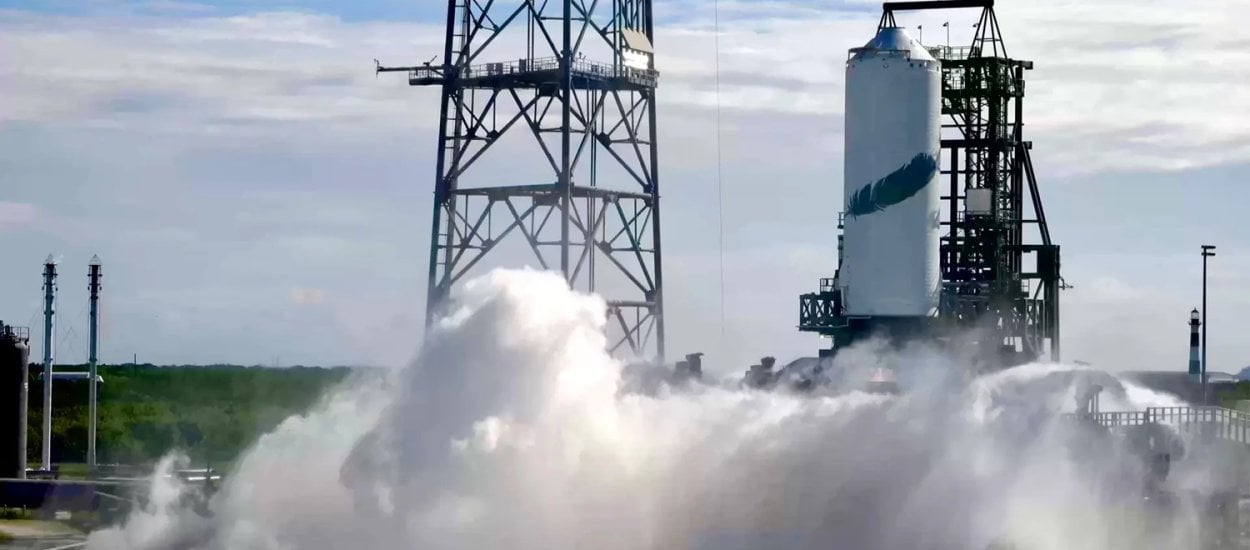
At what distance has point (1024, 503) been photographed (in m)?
54.6

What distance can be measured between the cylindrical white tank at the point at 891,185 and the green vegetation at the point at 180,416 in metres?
28.7

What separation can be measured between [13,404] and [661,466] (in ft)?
144

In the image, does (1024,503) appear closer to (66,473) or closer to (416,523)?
(416,523)

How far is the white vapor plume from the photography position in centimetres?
5400

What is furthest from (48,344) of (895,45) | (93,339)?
(895,45)

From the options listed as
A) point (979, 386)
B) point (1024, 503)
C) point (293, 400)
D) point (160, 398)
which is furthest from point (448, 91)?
point (160, 398)

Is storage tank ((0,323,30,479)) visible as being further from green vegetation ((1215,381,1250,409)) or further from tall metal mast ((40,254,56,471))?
green vegetation ((1215,381,1250,409))

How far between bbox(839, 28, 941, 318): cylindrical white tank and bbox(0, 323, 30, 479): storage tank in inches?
1536

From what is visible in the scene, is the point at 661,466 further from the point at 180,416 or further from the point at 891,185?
the point at 180,416

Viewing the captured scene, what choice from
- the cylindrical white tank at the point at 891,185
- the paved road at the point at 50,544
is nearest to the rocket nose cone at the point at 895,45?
the cylindrical white tank at the point at 891,185

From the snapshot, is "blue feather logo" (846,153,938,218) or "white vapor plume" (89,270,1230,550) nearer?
"white vapor plume" (89,270,1230,550)

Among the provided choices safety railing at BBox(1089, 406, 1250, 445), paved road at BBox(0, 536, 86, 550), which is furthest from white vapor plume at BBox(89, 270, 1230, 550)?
paved road at BBox(0, 536, 86, 550)

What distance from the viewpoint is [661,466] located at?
5672 centimetres

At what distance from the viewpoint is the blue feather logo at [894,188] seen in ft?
264
